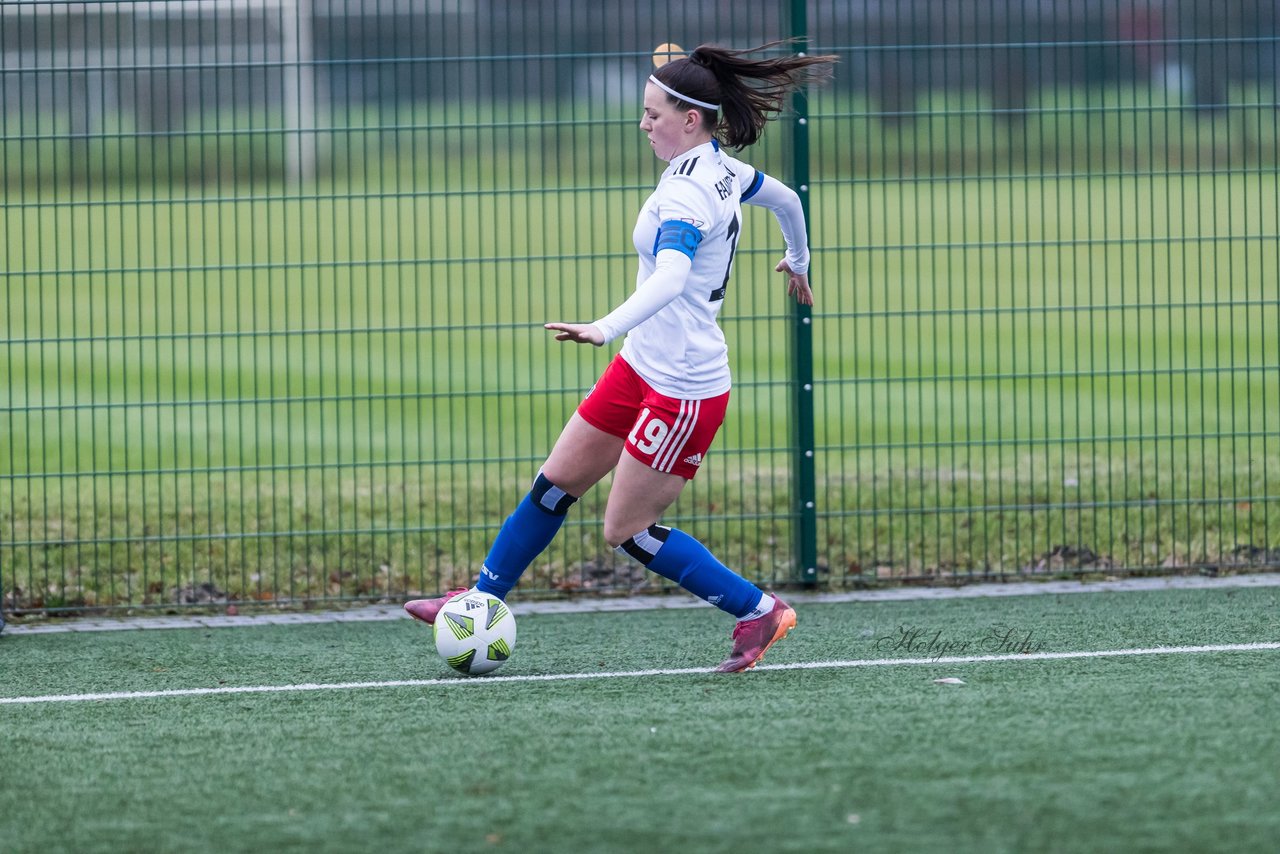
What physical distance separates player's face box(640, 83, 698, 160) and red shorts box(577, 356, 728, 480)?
27.6 inches

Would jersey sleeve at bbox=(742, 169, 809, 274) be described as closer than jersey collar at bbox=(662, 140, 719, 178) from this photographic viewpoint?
No

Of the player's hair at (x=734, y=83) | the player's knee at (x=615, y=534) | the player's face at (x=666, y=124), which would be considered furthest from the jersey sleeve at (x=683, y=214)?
the player's knee at (x=615, y=534)

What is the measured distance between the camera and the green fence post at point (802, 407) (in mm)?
7832

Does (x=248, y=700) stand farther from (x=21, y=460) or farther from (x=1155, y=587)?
(x=21, y=460)

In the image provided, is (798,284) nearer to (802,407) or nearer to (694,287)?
(694,287)

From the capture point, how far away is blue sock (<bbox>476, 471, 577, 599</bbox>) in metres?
5.97

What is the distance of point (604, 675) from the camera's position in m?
6.06

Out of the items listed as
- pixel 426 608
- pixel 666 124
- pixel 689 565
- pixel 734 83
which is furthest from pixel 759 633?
pixel 734 83

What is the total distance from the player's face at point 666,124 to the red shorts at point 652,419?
2.30 feet

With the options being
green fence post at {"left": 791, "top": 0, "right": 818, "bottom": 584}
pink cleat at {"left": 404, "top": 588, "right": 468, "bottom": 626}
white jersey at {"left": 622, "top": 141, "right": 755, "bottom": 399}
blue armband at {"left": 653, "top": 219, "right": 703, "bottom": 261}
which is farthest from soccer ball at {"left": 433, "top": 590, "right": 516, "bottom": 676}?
green fence post at {"left": 791, "top": 0, "right": 818, "bottom": 584}

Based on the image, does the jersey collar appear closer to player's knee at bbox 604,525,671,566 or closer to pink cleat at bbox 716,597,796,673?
player's knee at bbox 604,525,671,566

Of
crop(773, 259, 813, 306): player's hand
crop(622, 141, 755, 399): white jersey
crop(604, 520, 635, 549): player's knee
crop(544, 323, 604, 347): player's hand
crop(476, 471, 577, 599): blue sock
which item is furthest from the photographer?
crop(773, 259, 813, 306): player's hand

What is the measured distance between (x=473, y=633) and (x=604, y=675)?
0.48 metres

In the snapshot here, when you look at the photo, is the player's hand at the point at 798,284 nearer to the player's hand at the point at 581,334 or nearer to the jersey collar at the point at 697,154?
the jersey collar at the point at 697,154
